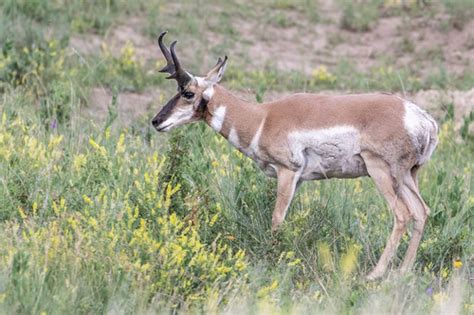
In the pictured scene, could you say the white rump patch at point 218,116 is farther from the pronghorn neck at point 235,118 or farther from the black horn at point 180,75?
the black horn at point 180,75

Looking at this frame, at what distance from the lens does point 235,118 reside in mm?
7969

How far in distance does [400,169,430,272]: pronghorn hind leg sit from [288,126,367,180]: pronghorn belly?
0.34 metres

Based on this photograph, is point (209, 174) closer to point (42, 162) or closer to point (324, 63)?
point (42, 162)

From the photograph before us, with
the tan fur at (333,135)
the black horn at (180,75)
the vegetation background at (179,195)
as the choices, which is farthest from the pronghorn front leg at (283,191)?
the black horn at (180,75)

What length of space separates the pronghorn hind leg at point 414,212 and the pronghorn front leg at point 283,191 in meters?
0.79

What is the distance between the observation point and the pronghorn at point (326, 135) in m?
7.56

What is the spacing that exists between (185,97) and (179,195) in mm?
731

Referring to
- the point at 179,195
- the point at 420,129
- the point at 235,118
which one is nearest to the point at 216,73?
the point at 235,118

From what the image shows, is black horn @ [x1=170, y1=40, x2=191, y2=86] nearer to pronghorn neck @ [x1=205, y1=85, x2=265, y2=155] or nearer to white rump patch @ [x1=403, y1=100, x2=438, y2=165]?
pronghorn neck @ [x1=205, y1=85, x2=265, y2=155]

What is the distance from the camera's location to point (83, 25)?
560 inches

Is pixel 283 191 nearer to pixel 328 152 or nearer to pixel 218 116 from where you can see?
pixel 328 152

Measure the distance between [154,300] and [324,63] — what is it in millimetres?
8630

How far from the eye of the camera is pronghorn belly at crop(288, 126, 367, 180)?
7602mm

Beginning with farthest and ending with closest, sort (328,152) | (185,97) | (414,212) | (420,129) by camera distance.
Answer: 1. (185,97)
2. (414,212)
3. (328,152)
4. (420,129)
